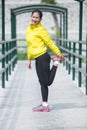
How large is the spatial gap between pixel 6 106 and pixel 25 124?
5.66 ft

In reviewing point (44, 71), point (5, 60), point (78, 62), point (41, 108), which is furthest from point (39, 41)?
point (5, 60)

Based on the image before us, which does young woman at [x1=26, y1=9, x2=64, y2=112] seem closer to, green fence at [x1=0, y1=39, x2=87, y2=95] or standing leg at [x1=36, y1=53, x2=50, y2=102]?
standing leg at [x1=36, y1=53, x2=50, y2=102]

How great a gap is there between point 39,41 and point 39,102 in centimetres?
160

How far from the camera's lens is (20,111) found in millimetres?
8586

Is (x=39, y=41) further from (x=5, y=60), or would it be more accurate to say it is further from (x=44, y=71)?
(x=5, y=60)

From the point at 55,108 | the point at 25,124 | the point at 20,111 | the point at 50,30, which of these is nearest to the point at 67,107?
the point at 55,108

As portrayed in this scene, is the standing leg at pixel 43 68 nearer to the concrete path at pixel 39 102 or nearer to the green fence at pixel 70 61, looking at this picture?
the concrete path at pixel 39 102

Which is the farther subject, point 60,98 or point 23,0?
point 23,0

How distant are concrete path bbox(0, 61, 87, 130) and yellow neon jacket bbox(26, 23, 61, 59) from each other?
36.6 inches

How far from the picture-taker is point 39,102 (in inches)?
376

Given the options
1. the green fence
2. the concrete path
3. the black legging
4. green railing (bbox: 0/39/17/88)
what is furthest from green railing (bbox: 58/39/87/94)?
the black legging

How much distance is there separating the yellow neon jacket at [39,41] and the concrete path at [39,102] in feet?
3.05

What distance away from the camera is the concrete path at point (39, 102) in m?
7.34

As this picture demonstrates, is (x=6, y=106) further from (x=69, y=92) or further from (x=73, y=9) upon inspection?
(x=73, y=9)
